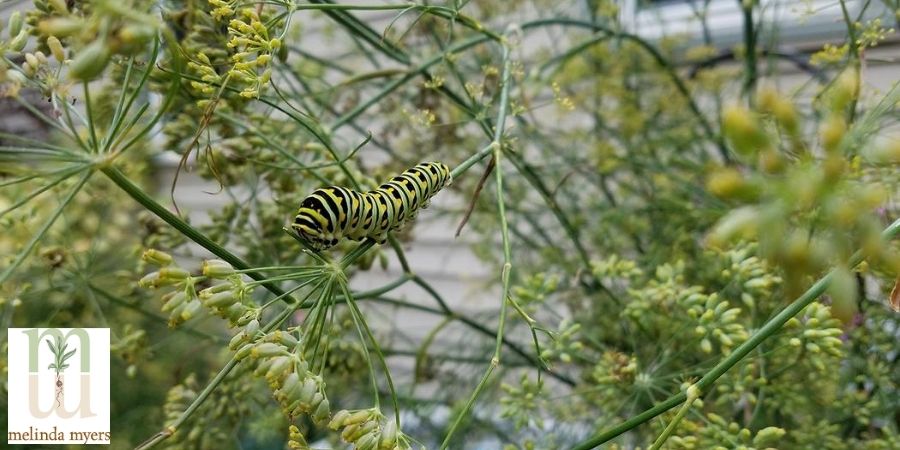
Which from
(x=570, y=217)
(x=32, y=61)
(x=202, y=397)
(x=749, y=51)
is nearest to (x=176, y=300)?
(x=202, y=397)

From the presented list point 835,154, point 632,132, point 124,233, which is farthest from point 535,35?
point 835,154

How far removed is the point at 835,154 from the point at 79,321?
1749 mm

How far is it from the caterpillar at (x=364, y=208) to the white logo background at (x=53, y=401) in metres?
0.66

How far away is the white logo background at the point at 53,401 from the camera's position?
4.38 feet

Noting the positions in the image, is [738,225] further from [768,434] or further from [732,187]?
[768,434]

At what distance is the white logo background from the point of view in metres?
1.34

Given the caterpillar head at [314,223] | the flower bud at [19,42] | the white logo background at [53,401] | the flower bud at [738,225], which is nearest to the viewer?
the flower bud at [738,225]

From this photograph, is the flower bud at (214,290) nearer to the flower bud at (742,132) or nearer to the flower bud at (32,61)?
the flower bud at (32,61)

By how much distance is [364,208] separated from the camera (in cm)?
97

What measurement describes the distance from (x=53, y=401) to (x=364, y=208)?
788 mm

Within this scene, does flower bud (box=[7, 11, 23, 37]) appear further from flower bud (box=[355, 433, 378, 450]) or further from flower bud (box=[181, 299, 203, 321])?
flower bud (box=[355, 433, 378, 450])

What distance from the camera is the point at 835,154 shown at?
1.56 ft

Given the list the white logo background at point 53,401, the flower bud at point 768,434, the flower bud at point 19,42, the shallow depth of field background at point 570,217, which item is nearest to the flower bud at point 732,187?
the shallow depth of field background at point 570,217

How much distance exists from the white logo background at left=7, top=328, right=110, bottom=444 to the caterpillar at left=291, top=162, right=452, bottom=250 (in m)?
0.66
